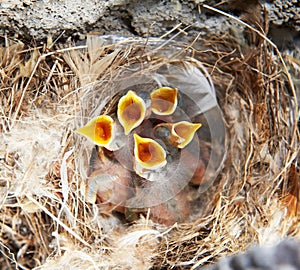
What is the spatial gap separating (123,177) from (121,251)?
0.52 ft

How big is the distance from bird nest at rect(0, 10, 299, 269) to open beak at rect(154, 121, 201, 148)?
13 centimetres

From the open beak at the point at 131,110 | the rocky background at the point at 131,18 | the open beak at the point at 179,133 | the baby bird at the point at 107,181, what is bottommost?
the baby bird at the point at 107,181

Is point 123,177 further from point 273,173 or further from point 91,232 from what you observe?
point 273,173

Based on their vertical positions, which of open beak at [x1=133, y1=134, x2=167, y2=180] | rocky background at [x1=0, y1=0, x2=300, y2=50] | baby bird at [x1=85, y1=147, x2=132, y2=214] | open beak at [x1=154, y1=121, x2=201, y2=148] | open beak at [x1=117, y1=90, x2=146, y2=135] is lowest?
baby bird at [x1=85, y1=147, x2=132, y2=214]

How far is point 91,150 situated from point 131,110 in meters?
0.13

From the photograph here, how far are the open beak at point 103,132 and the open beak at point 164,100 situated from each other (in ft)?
0.34

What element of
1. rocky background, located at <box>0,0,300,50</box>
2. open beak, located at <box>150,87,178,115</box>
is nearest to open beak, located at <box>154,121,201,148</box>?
open beak, located at <box>150,87,178,115</box>

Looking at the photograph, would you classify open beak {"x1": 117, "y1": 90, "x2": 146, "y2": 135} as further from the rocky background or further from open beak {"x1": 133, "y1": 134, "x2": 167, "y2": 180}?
the rocky background

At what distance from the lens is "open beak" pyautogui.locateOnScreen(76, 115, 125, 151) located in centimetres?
116

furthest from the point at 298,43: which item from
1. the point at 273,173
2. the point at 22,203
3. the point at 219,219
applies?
the point at 22,203

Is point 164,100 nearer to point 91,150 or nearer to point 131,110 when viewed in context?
point 131,110

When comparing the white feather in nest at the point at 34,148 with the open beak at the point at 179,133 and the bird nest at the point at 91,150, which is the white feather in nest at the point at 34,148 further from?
the open beak at the point at 179,133

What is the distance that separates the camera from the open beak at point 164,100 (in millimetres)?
1215

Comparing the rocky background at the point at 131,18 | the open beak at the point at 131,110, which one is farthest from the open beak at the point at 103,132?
the rocky background at the point at 131,18
